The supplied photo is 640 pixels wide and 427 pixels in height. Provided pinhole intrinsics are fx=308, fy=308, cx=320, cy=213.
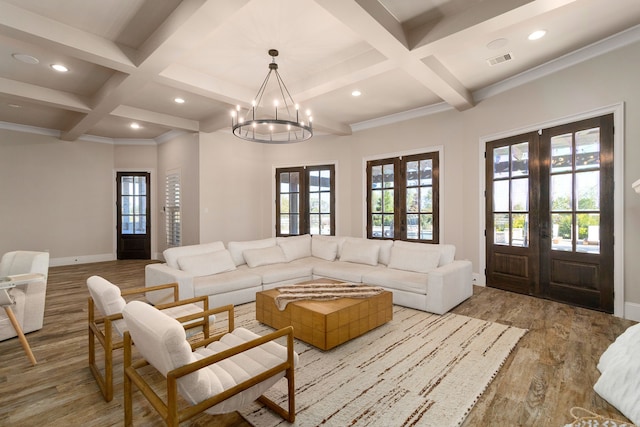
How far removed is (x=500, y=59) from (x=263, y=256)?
4.18 meters

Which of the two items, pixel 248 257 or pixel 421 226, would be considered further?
pixel 421 226

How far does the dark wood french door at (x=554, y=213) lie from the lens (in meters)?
3.69

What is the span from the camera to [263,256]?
4789 mm

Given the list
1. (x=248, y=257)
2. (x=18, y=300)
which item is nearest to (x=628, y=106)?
(x=248, y=257)

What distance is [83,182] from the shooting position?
289 inches

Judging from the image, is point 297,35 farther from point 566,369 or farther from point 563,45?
point 566,369

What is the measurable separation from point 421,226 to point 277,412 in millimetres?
4540

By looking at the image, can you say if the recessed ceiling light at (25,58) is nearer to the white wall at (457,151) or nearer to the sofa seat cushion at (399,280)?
the white wall at (457,151)

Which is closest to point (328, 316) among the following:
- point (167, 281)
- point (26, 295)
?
point (167, 281)

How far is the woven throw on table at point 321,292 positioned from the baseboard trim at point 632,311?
282 cm

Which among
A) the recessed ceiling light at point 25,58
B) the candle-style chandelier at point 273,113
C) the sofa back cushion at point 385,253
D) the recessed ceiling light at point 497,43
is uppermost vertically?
the recessed ceiling light at point 497,43

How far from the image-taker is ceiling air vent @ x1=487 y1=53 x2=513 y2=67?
3767 mm

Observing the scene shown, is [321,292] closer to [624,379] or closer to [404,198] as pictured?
[624,379]

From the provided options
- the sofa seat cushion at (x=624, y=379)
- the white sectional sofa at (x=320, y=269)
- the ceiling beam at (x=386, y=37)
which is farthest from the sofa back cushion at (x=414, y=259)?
the ceiling beam at (x=386, y=37)
